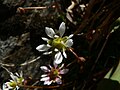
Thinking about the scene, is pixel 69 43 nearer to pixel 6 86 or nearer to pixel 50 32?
pixel 50 32

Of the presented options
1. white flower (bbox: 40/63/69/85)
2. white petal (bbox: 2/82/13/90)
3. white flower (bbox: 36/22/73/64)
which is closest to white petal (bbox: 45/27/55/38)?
white flower (bbox: 36/22/73/64)

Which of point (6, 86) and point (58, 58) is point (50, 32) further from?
point (6, 86)

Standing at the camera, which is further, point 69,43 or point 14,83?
point 14,83

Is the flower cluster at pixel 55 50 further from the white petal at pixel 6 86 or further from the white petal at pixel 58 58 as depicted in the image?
the white petal at pixel 6 86

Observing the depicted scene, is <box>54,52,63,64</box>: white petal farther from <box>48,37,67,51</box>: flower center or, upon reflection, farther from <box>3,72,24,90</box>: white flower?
<box>3,72,24,90</box>: white flower

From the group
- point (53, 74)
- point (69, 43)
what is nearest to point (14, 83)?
point (53, 74)

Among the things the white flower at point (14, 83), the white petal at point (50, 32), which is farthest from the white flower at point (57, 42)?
the white flower at point (14, 83)

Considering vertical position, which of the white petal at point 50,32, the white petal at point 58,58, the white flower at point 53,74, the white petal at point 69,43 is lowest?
the white flower at point 53,74

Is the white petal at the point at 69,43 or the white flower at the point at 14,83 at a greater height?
the white petal at the point at 69,43

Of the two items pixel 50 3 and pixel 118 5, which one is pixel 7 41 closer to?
pixel 50 3

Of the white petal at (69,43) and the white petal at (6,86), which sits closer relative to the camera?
the white petal at (69,43)

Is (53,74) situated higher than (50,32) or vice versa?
(50,32)

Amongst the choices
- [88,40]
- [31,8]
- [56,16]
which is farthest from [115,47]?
[31,8]
